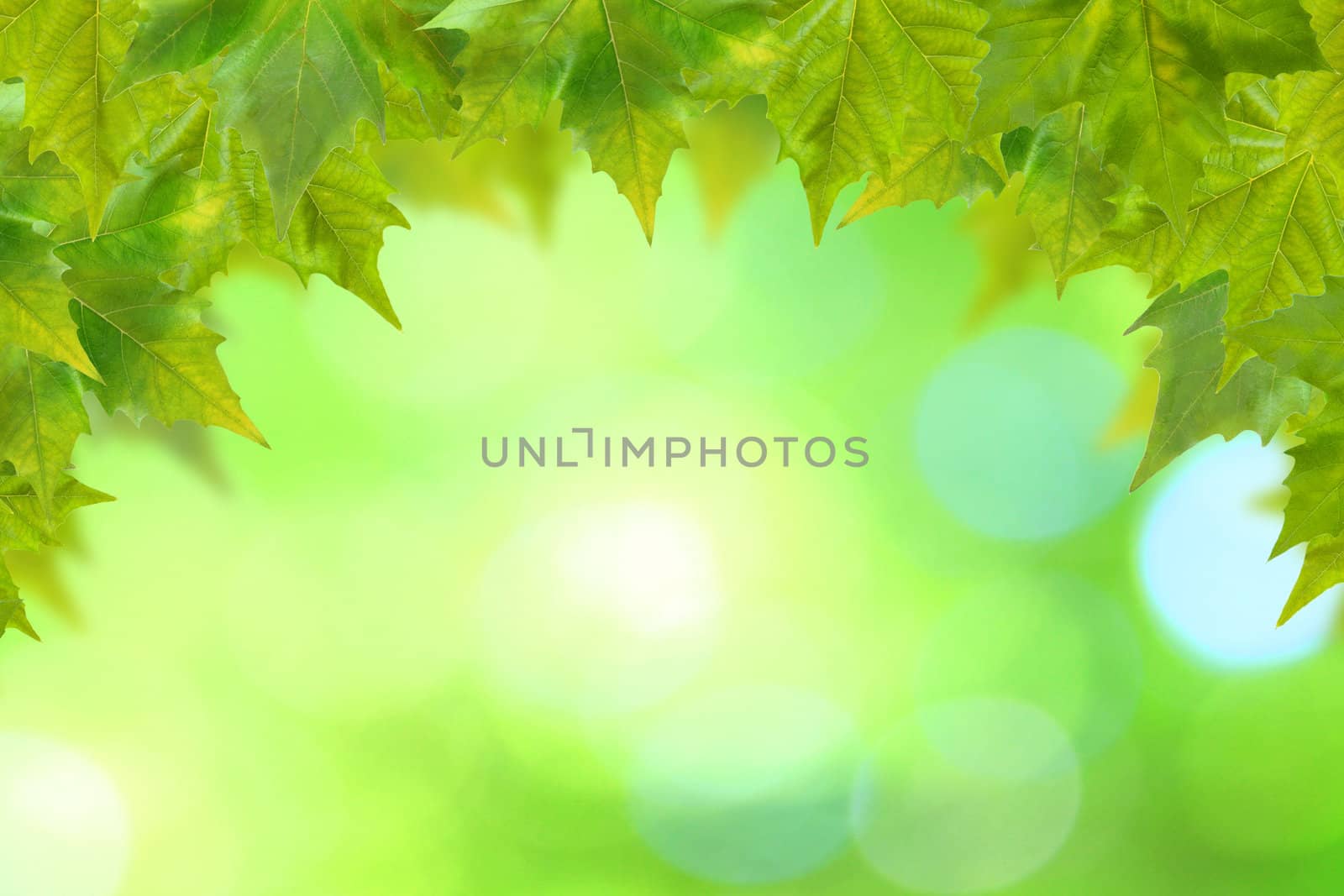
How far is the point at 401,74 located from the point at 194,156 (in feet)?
0.51

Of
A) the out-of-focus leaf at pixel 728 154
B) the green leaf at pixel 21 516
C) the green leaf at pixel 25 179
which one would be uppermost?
the out-of-focus leaf at pixel 728 154

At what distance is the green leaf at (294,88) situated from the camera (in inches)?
14.8

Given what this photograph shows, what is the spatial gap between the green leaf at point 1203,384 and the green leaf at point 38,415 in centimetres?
52

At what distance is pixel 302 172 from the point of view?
0.37 m

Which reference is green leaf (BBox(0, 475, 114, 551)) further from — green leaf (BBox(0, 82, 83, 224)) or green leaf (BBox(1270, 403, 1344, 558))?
green leaf (BBox(1270, 403, 1344, 558))

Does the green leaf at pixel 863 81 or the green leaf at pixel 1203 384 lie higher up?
the green leaf at pixel 863 81

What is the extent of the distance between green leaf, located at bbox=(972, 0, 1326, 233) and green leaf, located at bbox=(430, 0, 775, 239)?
10cm

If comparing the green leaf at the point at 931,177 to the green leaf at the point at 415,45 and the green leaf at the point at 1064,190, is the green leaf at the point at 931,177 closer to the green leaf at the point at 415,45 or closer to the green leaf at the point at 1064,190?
the green leaf at the point at 1064,190

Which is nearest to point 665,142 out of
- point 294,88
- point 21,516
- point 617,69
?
point 617,69

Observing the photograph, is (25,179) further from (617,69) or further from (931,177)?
(931,177)

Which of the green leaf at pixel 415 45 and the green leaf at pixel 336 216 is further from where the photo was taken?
the green leaf at pixel 336 216

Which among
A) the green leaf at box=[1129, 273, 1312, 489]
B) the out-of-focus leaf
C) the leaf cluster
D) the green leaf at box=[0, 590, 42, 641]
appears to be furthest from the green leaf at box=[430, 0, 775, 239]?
the out-of-focus leaf

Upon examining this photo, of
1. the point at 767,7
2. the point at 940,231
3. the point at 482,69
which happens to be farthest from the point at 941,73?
the point at 940,231

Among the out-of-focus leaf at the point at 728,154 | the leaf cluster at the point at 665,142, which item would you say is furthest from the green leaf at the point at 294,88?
the out-of-focus leaf at the point at 728,154
